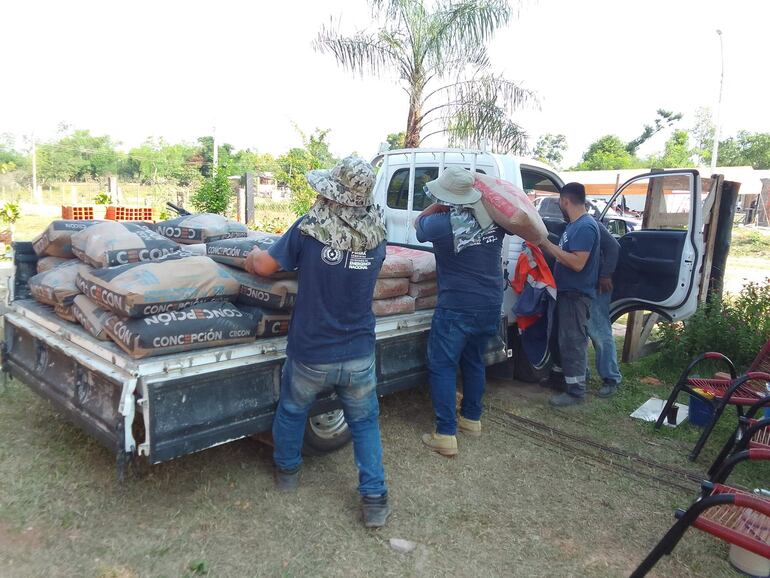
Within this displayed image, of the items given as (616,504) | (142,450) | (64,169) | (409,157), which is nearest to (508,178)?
(409,157)

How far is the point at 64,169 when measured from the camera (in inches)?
1591

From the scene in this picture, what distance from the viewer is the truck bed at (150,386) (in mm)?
2574

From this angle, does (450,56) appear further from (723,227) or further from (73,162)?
(73,162)

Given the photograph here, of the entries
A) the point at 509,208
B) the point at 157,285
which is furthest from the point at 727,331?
the point at 157,285

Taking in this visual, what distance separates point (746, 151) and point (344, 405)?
48.2 meters

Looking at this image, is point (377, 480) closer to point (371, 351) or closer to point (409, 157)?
point (371, 351)

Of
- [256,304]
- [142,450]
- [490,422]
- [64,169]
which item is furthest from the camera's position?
[64,169]

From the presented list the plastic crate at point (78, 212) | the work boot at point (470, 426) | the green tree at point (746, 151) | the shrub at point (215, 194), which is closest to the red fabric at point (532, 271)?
the work boot at point (470, 426)

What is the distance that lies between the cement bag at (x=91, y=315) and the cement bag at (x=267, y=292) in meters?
0.71

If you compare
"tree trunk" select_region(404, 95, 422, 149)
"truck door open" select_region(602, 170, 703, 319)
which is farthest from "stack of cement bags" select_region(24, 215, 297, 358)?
"tree trunk" select_region(404, 95, 422, 149)

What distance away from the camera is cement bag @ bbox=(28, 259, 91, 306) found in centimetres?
326

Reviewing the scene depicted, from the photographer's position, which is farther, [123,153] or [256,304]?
[123,153]

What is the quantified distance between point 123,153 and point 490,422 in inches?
1775

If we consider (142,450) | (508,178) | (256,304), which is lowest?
(142,450)
